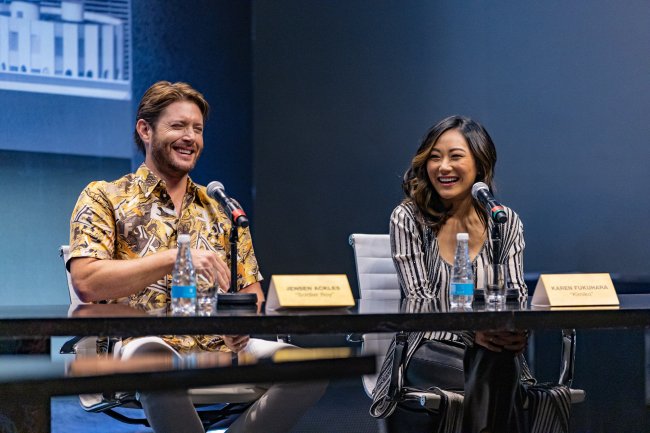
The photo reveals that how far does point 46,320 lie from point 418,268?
4.41 ft

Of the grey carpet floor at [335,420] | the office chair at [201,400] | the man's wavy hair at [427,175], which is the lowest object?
the grey carpet floor at [335,420]

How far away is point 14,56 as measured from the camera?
4.47m

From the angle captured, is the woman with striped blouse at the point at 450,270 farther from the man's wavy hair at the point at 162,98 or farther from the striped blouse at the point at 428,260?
the man's wavy hair at the point at 162,98

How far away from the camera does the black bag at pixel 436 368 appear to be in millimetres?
2488

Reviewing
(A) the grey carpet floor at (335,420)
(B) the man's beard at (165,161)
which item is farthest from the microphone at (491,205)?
(A) the grey carpet floor at (335,420)

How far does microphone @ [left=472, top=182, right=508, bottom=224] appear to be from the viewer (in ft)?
7.17

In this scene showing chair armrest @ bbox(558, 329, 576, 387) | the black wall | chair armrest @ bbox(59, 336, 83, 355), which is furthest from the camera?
the black wall

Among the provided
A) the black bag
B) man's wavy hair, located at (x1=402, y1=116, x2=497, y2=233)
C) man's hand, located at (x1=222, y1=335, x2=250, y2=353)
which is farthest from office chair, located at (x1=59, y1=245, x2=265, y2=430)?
man's wavy hair, located at (x1=402, y1=116, x2=497, y2=233)

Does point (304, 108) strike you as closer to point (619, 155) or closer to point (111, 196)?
point (619, 155)

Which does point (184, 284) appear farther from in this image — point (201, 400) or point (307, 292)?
point (201, 400)

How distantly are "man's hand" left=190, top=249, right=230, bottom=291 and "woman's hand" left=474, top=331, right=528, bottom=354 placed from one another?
0.69m

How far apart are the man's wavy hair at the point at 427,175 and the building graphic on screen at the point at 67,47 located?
7.67 ft

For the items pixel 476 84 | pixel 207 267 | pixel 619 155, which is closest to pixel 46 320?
pixel 207 267

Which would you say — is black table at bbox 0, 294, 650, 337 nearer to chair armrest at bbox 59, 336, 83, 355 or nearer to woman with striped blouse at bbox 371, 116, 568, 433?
woman with striped blouse at bbox 371, 116, 568, 433
